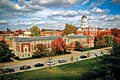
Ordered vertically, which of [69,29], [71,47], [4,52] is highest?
[69,29]

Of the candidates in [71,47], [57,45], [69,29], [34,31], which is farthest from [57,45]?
[69,29]

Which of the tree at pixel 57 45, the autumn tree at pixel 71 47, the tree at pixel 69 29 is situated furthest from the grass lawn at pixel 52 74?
the tree at pixel 69 29

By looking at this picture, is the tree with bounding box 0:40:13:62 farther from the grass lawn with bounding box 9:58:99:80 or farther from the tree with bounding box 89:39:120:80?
the tree with bounding box 89:39:120:80

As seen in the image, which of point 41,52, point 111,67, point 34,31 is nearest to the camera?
point 111,67

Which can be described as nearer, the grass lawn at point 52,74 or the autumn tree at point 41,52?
the grass lawn at point 52,74

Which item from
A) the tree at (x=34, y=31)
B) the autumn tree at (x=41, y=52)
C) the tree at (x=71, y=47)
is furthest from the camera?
the tree at (x=34, y=31)

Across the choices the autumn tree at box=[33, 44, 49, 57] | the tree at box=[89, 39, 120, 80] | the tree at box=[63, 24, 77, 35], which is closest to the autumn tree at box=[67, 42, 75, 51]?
the autumn tree at box=[33, 44, 49, 57]

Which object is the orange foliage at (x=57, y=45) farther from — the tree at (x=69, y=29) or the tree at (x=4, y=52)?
the tree at (x=69, y=29)

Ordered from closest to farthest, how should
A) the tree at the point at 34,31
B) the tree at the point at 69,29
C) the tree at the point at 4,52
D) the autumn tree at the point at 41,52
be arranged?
the tree at the point at 4,52
the autumn tree at the point at 41,52
the tree at the point at 34,31
the tree at the point at 69,29

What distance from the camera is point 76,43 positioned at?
5372 cm

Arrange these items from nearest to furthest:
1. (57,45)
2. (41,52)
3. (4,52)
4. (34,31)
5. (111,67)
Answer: (111,67) < (4,52) < (41,52) < (57,45) < (34,31)

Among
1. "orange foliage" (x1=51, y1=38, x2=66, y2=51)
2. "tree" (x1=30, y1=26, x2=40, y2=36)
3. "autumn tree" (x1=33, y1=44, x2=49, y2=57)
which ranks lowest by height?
"autumn tree" (x1=33, y1=44, x2=49, y2=57)

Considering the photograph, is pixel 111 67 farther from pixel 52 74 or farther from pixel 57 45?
pixel 57 45

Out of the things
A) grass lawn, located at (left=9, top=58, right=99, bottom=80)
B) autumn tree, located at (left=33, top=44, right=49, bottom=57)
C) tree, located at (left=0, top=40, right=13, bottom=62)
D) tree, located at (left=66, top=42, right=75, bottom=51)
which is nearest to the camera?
grass lawn, located at (left=9, top=58, right=99, bottom=80)
